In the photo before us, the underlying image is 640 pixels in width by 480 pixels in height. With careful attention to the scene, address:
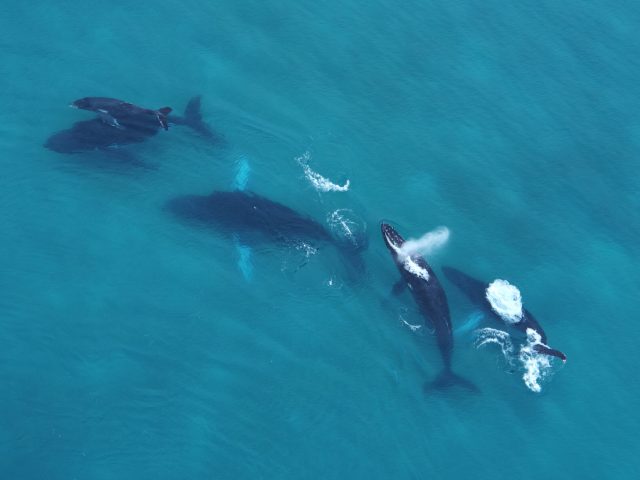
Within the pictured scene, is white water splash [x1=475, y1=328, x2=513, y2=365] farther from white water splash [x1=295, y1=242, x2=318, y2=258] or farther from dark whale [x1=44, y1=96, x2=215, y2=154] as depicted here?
dark whale [x1=44, y1=96, x2=215, y2=154]

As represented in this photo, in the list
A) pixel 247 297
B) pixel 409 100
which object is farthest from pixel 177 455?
pixel 409 100

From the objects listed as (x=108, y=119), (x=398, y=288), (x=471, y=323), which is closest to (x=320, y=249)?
(x=398, y=288)

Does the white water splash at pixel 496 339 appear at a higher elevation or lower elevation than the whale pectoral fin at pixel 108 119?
higher

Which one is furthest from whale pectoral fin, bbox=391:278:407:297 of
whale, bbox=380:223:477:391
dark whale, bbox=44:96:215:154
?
dark whale, bbox=44:96:215:154

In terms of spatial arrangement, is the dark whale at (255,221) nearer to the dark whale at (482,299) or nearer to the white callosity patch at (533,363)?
the dark whale at (482,299)

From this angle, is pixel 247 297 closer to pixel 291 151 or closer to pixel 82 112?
pixel 291 151

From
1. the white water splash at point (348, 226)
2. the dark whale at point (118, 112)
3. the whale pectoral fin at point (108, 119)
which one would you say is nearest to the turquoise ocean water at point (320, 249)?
the white water splash at point (348, 226)
